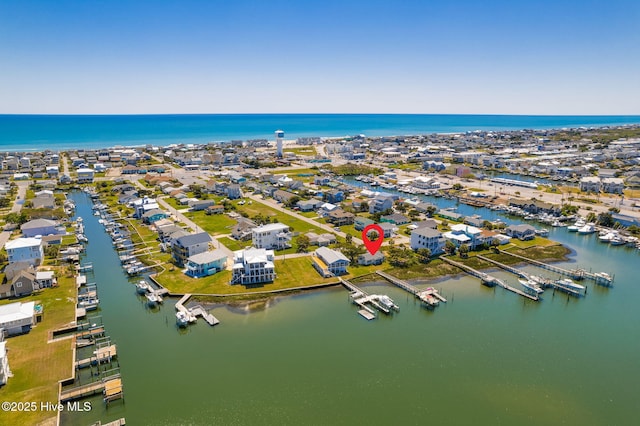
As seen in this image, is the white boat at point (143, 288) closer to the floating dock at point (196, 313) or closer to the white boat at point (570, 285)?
the floating dock at point (196, 313)

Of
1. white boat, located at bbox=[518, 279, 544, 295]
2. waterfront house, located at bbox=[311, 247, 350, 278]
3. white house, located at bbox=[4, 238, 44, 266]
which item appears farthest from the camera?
white house, located at bbox=[4, 238, 44, 266]

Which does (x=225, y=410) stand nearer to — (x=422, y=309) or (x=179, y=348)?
(x=179, y=348)

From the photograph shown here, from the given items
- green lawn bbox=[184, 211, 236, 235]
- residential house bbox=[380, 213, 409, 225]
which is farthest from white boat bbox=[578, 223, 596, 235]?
green lawn bbox=[184, 211, 236, 235]

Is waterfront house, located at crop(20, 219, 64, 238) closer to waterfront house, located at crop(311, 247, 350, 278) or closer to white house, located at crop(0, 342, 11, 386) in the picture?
white house, located at crop(0, 342, 11, 386)

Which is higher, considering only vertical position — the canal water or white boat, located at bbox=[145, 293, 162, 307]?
white boat, located at bbox=[145, 293, 162, 307]

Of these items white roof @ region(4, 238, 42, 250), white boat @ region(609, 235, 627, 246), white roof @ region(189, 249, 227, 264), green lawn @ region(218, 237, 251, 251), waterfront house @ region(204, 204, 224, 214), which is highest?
white roof @ region(4, 238, 42, 250)

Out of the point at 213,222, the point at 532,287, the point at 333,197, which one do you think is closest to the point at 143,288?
the point at 213,222

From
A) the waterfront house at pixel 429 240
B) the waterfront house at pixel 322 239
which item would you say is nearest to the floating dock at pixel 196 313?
the waterfront house at pixel 322 239
